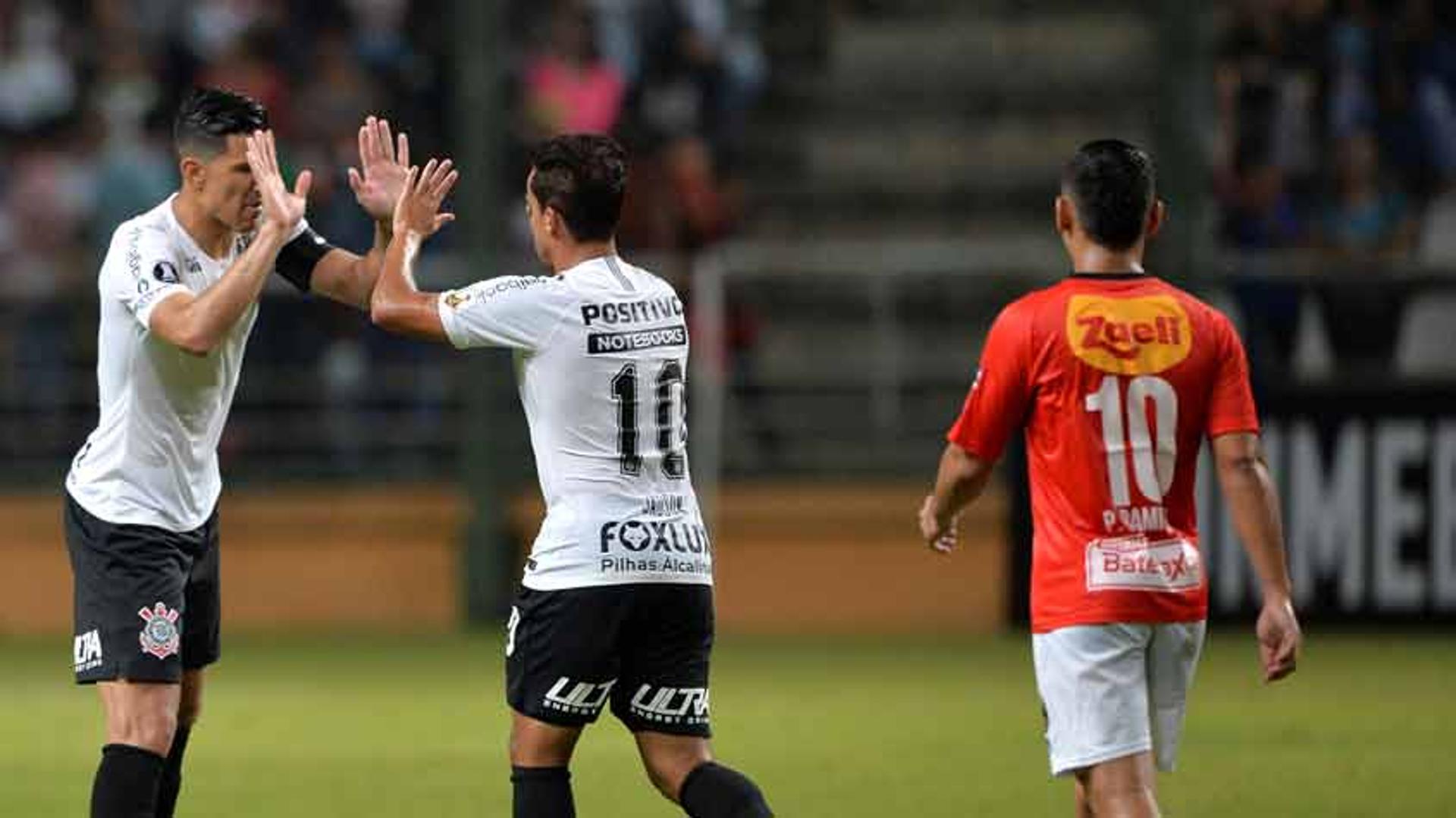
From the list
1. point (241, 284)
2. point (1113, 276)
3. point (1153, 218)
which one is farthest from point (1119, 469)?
point (241, 284)

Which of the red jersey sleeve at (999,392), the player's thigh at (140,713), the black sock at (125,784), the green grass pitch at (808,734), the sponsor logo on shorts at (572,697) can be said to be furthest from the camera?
the green grass pitch at (808,734)

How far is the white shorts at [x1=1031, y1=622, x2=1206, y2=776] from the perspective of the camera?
5984 millimetres

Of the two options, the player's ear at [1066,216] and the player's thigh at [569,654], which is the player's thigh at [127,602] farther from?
the player's ear at [1066,216]

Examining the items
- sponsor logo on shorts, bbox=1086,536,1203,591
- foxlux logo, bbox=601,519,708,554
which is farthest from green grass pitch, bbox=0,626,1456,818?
sponsor logo on shorts, bbox=1086,536,1203,591

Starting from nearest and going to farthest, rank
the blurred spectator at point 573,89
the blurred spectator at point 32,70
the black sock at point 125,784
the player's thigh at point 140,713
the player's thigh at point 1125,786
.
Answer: the player's thigh at point 1125,786, the black sock at point 125,784, the player's thigh at point 140,713, the blurred spectator at point 573,89, the blurred spectator at point 32,70

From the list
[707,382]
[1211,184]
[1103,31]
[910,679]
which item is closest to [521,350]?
[910,679]

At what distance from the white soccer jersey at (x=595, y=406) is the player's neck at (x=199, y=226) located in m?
0.86

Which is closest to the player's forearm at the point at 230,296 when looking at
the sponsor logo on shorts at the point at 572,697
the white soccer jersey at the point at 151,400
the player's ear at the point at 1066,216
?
the white soccer jersey at the point at 151,400

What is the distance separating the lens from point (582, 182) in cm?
636

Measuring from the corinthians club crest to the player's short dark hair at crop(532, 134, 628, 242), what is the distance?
1.43 m

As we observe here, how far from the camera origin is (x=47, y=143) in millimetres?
16750

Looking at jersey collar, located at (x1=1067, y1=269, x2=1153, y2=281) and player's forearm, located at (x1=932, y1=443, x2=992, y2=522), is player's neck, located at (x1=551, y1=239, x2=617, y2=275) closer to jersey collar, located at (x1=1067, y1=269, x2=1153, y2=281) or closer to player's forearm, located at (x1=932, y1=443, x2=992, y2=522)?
player's forearm, located at (x1=932, y1=443, x2=992, y2=522)

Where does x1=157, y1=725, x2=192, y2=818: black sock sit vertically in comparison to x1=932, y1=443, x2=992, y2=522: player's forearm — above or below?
below

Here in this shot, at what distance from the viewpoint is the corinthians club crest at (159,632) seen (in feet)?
22.2
